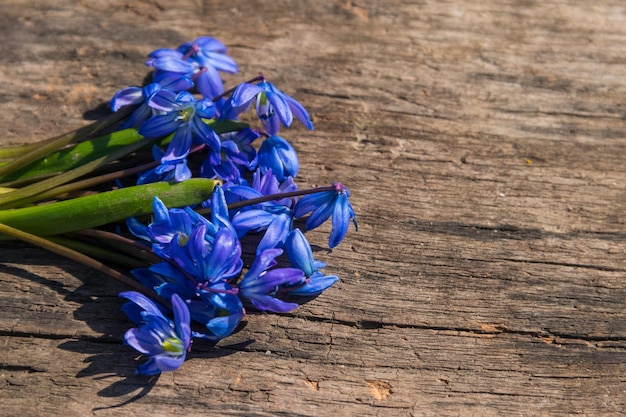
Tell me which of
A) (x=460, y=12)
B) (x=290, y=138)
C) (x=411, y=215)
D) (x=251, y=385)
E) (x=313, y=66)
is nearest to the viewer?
(x=251, y=385)

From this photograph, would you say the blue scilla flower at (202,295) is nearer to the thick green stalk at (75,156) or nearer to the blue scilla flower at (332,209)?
the blue scilla flower at (332,209)

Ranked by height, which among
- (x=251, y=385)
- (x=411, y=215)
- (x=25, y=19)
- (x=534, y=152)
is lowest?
(x=251, y=385)

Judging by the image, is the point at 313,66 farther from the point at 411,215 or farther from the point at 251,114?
the point at 411,215

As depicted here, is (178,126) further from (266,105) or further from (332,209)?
(332,209)

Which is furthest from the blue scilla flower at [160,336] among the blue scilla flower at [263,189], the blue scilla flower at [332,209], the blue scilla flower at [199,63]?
the blue scilla flower at [199,63]

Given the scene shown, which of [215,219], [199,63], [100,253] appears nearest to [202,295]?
[215,219]

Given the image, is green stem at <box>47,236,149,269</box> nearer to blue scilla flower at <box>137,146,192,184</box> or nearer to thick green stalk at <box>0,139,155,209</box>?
thick green stalk at <box>0,139,155,209</box>

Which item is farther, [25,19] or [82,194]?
[25,19]

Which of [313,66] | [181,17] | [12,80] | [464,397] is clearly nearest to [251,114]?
[313,66]
